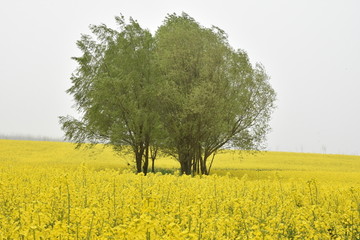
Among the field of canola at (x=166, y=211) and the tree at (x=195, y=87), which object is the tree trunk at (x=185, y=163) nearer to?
the tree at (x=195, y=87)

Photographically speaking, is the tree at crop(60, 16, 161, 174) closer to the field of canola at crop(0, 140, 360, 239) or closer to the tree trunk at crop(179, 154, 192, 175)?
the tree trunk at crop(179, 154, 192, 175)

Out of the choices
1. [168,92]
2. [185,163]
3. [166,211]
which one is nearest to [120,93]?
[168,92]

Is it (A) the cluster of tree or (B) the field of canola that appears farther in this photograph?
(A) the cluster of tree

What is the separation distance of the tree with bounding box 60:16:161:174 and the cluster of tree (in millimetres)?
76

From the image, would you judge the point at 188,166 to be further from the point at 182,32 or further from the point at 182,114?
the point at 182,32

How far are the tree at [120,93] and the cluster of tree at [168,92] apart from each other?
0.08 m

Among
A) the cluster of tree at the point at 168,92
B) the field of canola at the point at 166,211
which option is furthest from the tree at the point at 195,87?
the field of canola at the point at 166,211

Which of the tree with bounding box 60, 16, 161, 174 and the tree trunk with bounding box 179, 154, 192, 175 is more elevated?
the tree with bounding box 60, 16, 161, 174

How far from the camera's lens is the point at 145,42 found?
1179 inches

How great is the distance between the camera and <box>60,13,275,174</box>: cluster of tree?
26.6 m

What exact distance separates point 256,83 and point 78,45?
1822 cm

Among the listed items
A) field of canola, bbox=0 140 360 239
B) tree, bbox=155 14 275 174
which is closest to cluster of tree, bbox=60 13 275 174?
tree, bbox=155 14 275 174

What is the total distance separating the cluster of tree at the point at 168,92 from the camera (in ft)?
87.3

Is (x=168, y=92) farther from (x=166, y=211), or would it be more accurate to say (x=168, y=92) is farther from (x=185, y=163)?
(x=166, y=211)
